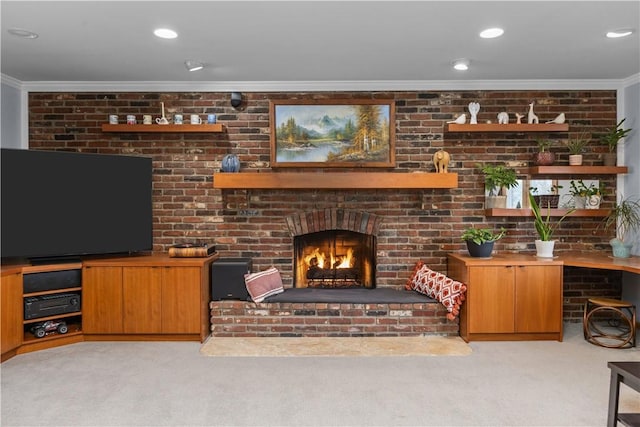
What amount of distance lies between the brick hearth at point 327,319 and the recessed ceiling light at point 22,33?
97.4 inches

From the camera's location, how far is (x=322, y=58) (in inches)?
140

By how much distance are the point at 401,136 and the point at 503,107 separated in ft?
3.45

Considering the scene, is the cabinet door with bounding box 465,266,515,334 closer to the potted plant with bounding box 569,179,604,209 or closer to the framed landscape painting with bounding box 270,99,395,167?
the potted plant with bounding box 569,179,604,209

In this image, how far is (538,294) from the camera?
3699 mm

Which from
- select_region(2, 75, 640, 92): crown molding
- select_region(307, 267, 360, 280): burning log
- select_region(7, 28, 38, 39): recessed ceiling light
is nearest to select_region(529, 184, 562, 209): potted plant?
select_region(2, 75, 640, 92): crown molding

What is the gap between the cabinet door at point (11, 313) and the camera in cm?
328

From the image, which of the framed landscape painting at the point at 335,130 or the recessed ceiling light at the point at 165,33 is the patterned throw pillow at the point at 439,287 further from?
the recessed ceiling light at the point at 165,33

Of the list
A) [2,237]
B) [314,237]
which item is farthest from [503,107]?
[2,237]

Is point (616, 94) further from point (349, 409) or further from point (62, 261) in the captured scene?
point (62, 261)

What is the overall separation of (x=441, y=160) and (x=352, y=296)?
155 cm

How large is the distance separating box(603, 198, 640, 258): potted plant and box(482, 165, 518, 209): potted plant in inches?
37.8

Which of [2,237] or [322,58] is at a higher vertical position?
[322,58]

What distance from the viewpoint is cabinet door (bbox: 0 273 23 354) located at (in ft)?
10.8

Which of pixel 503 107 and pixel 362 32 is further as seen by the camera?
pixel 503 107
